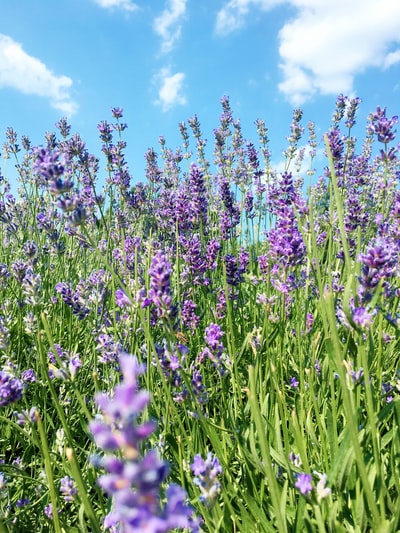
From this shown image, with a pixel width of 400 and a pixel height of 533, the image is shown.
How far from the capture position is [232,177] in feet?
20.4

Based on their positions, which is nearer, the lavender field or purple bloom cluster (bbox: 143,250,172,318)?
the lavender field

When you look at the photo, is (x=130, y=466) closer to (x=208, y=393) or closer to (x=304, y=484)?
(x=304, y=484)

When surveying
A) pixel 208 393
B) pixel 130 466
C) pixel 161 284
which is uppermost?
pixel 161 284

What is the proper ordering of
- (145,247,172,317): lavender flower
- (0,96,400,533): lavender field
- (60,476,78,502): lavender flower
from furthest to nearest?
(60,476,78,502): lavender flower, (145,247,172,317): lavender flower, (0,96,400,533): lavender field

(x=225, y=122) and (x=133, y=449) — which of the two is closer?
(x=133, y=449)

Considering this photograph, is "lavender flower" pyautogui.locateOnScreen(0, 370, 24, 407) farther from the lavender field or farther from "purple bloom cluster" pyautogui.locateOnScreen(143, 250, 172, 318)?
"purple bloom cluster" pyautogui.locateOnScreen(143, 250, 172, 318)

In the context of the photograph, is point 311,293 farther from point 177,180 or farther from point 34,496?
point 177,180

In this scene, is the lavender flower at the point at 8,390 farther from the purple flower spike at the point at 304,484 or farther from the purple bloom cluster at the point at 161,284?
the purple flower spike at the point at 304,484

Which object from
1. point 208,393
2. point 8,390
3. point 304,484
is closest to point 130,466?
point 304,484

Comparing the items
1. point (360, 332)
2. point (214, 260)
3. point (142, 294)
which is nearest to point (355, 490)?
point (360, 332)

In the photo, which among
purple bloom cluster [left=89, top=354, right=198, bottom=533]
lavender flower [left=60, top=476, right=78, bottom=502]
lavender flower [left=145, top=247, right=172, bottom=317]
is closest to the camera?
purple bloom cluster [left=89, top=354, right=198, bottom=533]

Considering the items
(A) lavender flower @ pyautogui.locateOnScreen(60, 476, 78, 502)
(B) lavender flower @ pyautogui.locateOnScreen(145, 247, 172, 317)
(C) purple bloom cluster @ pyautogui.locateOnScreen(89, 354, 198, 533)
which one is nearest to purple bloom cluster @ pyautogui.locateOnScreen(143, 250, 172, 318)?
(B) lavender flower @ pyautogui.locateOnScreen(145, 247, 172, 317)

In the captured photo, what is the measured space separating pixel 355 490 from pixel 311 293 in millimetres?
1614

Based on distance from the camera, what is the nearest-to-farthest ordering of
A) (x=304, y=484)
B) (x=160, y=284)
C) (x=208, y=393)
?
1. (x=304, y=484)
2. (x=160, y=284)
3. (x=208, y=393)
